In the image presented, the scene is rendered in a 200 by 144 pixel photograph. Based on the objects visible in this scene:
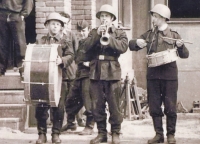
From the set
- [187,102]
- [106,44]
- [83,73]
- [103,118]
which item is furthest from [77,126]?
[187,102]

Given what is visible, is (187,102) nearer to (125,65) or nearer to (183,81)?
(183,81)

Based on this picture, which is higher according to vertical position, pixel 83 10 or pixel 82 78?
pixel 83 10

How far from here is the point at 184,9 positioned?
1528 centimetres

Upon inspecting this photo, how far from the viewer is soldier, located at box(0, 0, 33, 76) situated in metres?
10.5

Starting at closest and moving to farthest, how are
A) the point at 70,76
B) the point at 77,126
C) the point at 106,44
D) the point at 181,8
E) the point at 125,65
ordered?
the point at 106,44 → the point at 70,76 → the point at 77,126 → the point at 125,65 → the point at 181,8

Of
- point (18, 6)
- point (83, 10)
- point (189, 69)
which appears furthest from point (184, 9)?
point (18, 6)

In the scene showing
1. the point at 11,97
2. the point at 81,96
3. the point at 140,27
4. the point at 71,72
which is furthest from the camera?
the point at 140,27

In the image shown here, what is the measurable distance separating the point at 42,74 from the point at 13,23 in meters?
2.28

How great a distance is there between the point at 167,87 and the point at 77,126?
273 cm

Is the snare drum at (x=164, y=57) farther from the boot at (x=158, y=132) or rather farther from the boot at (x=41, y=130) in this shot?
the boot at (x=41, y=130)

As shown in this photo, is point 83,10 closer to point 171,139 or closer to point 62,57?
point 62,57

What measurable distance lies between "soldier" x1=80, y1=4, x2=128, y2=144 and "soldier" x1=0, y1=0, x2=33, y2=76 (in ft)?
6.02

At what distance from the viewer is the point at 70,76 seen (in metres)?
9.91

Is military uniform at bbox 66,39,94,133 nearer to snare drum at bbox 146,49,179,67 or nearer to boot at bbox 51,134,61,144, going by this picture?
boot at bbox 51,134,61,144
